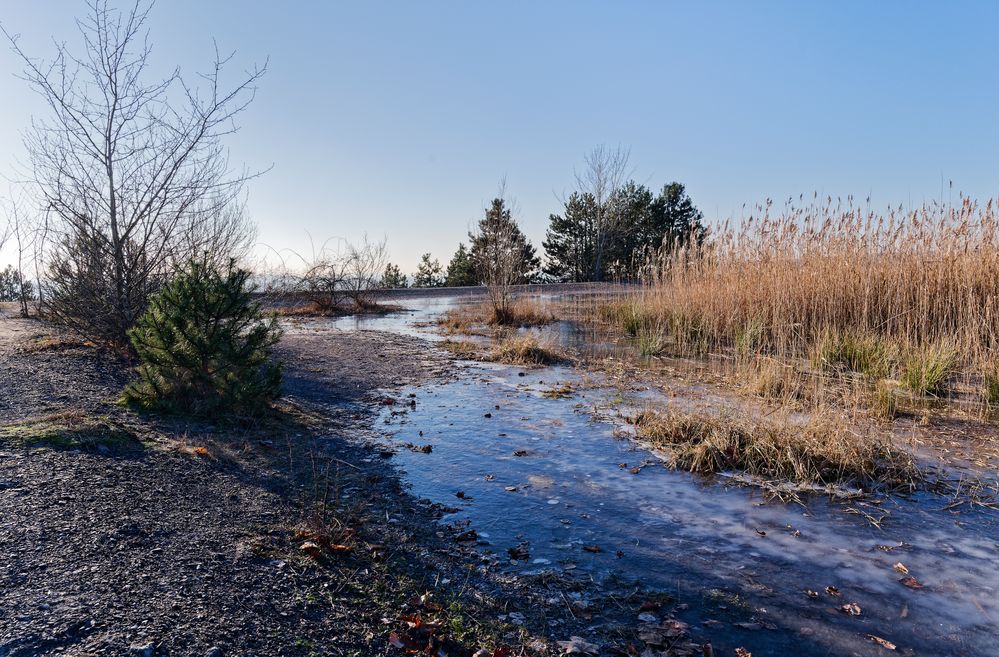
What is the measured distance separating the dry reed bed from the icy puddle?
11.9 ft

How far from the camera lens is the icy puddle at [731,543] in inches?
103

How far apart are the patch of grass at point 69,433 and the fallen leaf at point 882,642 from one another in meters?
4.53

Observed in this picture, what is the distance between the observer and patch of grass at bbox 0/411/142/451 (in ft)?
13.8

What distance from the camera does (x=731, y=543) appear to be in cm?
341

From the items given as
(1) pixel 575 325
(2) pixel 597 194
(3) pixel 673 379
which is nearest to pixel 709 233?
(1) pixel 575 325

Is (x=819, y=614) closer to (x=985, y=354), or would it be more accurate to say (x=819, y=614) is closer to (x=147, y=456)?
(x=147, y=456)

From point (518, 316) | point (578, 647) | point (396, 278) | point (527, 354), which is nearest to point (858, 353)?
point (527, 354)

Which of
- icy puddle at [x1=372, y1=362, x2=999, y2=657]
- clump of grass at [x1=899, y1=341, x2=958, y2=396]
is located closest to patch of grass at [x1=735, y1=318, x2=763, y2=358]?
clump of grass at [x1=899, y1=341, x2=958, y2=396]

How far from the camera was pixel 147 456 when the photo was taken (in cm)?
423

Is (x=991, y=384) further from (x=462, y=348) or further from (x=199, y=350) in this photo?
(x=199, y=350)

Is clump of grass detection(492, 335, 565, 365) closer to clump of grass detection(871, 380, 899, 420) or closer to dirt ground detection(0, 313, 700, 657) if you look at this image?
clump of grass detection(871, 380, 899, 420)

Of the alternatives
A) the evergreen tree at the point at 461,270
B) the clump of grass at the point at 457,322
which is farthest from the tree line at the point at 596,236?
the clump of grass at the point at 457,322

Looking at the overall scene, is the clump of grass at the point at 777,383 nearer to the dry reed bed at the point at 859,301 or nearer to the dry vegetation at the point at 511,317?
the dry reed bed at the point at 859,301

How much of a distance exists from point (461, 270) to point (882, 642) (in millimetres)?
33685
